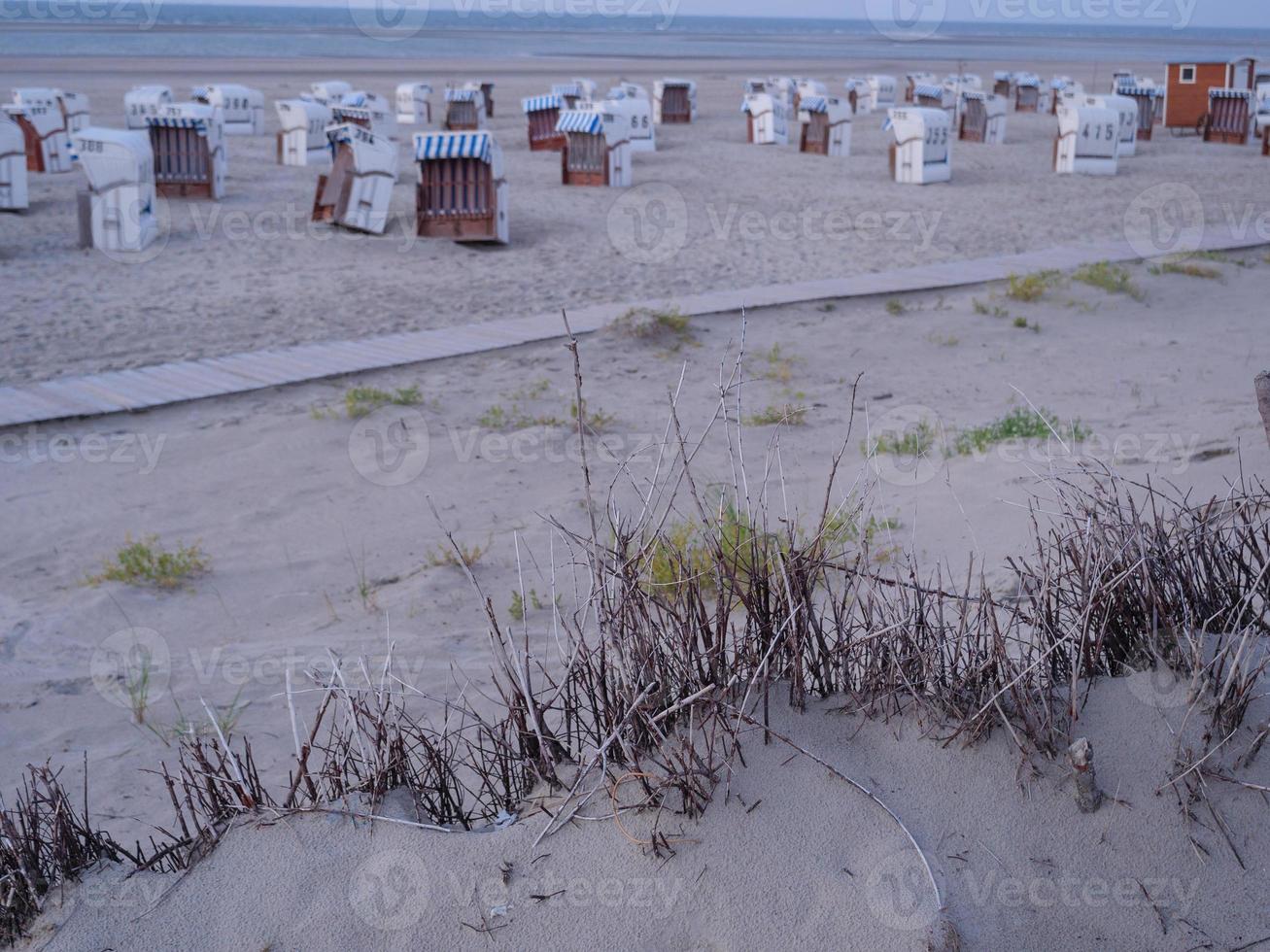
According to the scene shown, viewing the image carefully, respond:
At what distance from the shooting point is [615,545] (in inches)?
88.4

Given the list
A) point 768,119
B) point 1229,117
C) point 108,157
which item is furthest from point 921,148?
point 108,157

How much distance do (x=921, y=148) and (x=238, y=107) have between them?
1245cm

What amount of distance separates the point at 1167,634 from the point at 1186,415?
366 cm

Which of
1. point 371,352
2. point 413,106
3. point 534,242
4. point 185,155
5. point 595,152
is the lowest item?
point 371,352

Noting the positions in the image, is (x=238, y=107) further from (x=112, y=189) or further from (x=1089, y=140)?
(x=1089, y=140)

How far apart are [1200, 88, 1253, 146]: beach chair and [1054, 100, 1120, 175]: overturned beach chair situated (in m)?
6.23

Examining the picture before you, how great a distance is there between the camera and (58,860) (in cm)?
209

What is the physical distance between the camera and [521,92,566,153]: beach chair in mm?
18938

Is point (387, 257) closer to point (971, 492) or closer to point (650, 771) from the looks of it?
point (971, 492)

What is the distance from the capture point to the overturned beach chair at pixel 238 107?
2044cm

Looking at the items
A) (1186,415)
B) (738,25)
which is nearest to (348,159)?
(1186,415)

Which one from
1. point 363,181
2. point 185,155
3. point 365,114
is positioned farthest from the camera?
point 365,114

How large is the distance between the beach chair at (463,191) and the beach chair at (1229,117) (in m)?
16.1

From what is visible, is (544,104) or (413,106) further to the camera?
(413,106)
